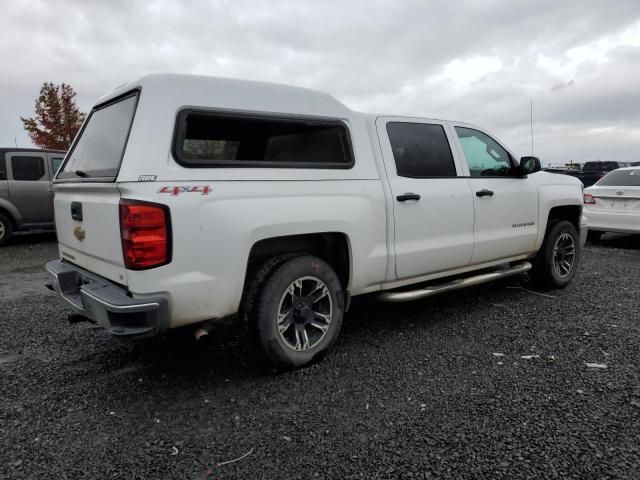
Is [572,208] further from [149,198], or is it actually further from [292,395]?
[149,198]

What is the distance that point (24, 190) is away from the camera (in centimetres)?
939

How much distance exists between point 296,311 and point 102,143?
5.84ft

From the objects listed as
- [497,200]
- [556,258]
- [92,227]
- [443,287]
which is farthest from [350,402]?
[556,258]

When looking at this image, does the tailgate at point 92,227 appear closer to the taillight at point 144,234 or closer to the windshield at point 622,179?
the taillight at point 144,234

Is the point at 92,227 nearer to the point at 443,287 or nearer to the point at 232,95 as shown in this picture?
the point at 232,95

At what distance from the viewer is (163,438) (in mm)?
2602

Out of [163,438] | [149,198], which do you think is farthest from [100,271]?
[163,438]

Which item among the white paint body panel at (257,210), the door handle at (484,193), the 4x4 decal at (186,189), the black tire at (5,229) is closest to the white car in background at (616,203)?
the white paint body panel at (257,210)

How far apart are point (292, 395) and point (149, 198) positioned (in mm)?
1506

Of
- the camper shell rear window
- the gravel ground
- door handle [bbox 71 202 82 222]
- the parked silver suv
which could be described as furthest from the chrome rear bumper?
the parked silver suv

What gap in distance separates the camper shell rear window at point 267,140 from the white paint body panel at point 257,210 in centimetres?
6

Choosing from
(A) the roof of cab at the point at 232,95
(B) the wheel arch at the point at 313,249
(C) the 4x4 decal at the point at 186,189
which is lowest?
(B) the wheel arch at the point at 313,249

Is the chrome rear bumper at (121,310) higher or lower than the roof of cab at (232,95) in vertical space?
lower

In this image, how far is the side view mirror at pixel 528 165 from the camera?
187 inches
